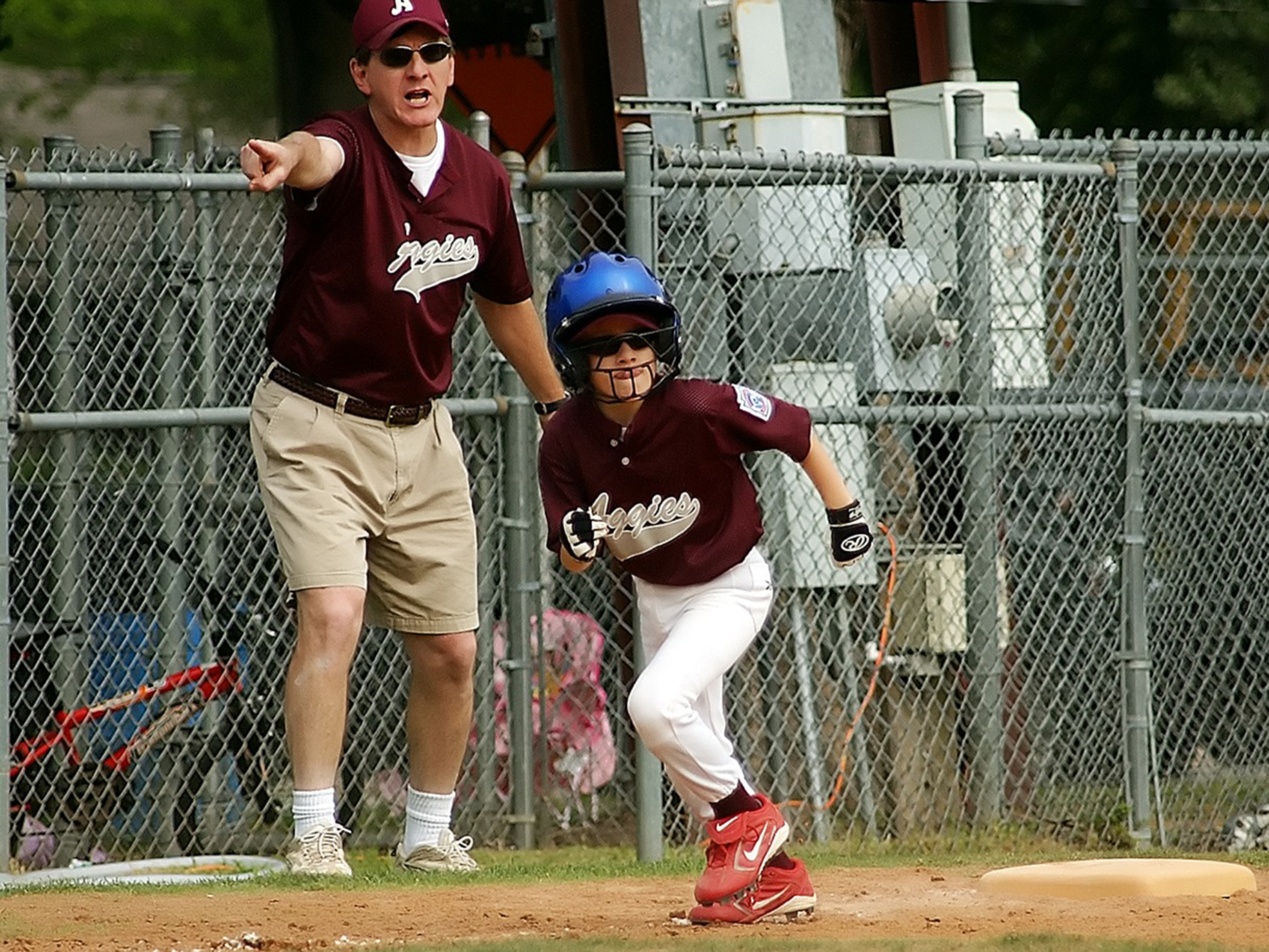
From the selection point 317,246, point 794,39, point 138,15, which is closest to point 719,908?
point 317,246

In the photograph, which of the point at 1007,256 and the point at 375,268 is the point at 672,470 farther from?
the point at 1007,256

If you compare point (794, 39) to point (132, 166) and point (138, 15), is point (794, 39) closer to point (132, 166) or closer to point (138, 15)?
point (132, 166)

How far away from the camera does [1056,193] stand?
809cm

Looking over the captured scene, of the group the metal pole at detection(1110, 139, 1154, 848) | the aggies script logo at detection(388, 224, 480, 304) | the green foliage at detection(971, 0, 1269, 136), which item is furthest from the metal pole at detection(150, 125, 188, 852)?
the green foliage at detection(971, 0, 1269, 136)

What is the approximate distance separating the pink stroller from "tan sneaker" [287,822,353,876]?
5.05 feet

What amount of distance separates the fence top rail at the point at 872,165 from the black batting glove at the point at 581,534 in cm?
223

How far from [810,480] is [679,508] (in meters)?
2.23

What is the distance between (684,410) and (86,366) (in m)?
2.89

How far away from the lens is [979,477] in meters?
7.85

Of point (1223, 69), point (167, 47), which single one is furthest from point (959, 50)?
point (1223, 69)

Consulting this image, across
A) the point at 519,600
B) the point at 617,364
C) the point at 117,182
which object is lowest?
the point at 519,600

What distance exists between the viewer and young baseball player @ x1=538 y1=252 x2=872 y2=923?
17.3 ft

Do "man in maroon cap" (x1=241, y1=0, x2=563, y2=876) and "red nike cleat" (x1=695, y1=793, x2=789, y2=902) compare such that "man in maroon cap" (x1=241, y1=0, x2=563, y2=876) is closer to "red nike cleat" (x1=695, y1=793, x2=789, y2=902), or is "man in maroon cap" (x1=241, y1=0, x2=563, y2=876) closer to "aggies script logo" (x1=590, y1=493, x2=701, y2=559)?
"aggies script logo" (x1=590, y1=493, x2=701, y2=559)

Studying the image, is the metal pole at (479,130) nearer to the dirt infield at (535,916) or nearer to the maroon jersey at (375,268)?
the maroon jersey at (375,268)
